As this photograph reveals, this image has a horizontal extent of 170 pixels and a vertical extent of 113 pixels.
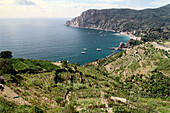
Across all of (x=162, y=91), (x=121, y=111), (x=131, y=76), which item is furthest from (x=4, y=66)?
(x=162, y=91)

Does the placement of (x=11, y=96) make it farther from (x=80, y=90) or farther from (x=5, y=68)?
(x=80, y=90)

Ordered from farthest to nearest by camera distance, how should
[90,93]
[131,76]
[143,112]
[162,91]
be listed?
[131,76], [162,91], [90,93], [143,112]

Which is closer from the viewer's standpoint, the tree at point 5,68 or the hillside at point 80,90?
the hillside at point 80,90

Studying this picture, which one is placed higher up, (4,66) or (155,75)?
(4,66)

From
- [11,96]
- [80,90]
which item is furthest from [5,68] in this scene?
[80,90]

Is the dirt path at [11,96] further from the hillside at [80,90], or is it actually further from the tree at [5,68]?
the tree at [5,68]

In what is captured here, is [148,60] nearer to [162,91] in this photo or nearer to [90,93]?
[162,91]

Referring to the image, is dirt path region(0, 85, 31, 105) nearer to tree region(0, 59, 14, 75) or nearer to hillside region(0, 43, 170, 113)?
hillside region(0, 43, 170, 113)

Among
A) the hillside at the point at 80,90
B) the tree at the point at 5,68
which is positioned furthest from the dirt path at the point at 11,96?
the tree at the point at 5,68
